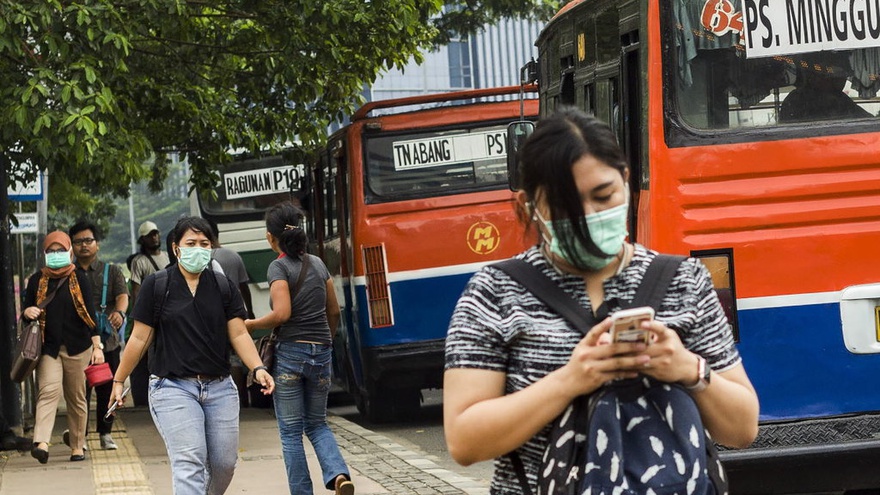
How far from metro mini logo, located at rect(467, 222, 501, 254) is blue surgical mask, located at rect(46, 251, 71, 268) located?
3579 mm

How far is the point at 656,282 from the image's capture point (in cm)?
290

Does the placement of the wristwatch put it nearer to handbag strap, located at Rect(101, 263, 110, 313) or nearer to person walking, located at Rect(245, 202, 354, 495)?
person walking, located at Rect(245, 202, 354, 495)

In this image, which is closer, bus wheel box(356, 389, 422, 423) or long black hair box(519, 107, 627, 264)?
long black hair box(519, 107, 627, 264)

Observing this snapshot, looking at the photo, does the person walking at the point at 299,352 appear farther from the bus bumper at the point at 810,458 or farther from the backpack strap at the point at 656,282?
the backpack strap at the point at 656,282

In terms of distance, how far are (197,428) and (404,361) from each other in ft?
21.6

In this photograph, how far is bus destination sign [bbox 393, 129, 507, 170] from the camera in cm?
1432

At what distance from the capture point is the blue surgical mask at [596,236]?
111 inches

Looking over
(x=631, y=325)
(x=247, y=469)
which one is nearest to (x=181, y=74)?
(x=247, y=469)

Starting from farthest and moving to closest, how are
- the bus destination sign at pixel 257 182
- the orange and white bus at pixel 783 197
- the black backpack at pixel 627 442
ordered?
the bus destination sign at pixel 257 182, the orange and white bus at pixel 783 197, the black backpack at pixel 627 442

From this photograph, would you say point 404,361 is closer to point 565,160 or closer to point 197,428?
point 197,428

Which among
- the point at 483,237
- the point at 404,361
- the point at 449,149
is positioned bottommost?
the point at 404,361

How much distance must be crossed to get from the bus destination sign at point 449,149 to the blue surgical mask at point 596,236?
37.5ft

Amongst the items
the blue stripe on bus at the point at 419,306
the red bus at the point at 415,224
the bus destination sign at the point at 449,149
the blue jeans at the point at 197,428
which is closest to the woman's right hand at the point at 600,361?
the blue jeans at the point at 197,428

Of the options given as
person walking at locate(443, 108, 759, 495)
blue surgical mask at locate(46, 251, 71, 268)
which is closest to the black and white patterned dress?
Answer: person walking at locate(443, 108, 759, 495)
